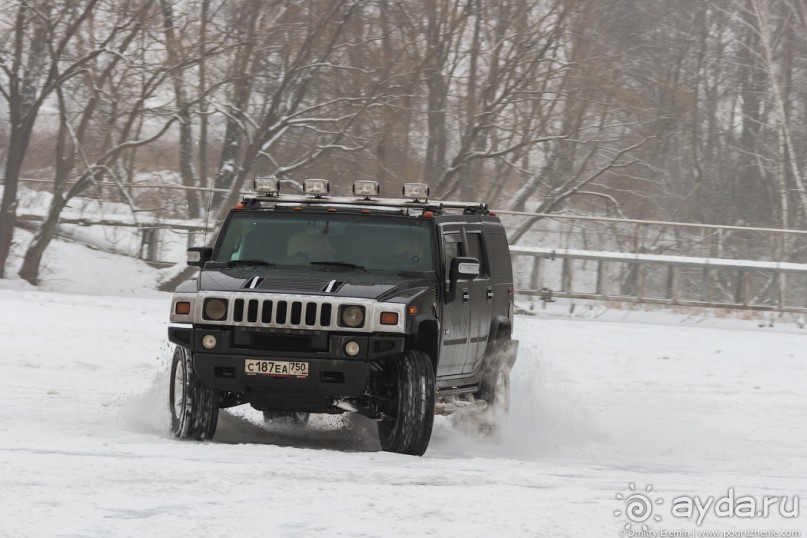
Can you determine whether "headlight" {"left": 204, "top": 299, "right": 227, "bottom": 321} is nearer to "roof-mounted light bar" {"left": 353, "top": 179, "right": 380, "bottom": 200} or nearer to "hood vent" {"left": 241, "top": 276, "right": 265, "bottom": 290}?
"hood vent" {"left": 241, "top": 276, "right": 265, "bottom": 290}

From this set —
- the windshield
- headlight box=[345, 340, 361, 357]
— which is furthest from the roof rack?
headlight box=[345, 340, 361, 357]

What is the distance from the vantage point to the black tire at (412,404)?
A: 28.6 feet

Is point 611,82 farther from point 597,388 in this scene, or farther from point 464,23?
point 597,388

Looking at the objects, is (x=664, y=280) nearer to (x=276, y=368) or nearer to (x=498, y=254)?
(x=498, y=254)

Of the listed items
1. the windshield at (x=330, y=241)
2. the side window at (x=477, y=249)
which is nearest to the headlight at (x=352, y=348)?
the windshield at (x=330, y=241)

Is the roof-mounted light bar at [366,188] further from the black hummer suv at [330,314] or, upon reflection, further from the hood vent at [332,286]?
the hood vent at [332,286]

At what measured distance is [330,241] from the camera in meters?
9.84

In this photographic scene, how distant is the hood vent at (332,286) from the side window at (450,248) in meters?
1.11

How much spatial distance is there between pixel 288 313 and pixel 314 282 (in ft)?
1.35

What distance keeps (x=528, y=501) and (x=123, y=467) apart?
2212mm

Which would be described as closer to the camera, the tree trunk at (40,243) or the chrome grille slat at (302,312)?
the chrome grille slat at (302,312)

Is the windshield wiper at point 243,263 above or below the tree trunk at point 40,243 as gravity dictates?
above

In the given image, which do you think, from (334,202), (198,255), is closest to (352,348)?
(334,202)

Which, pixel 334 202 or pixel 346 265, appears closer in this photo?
pixel 346 265
